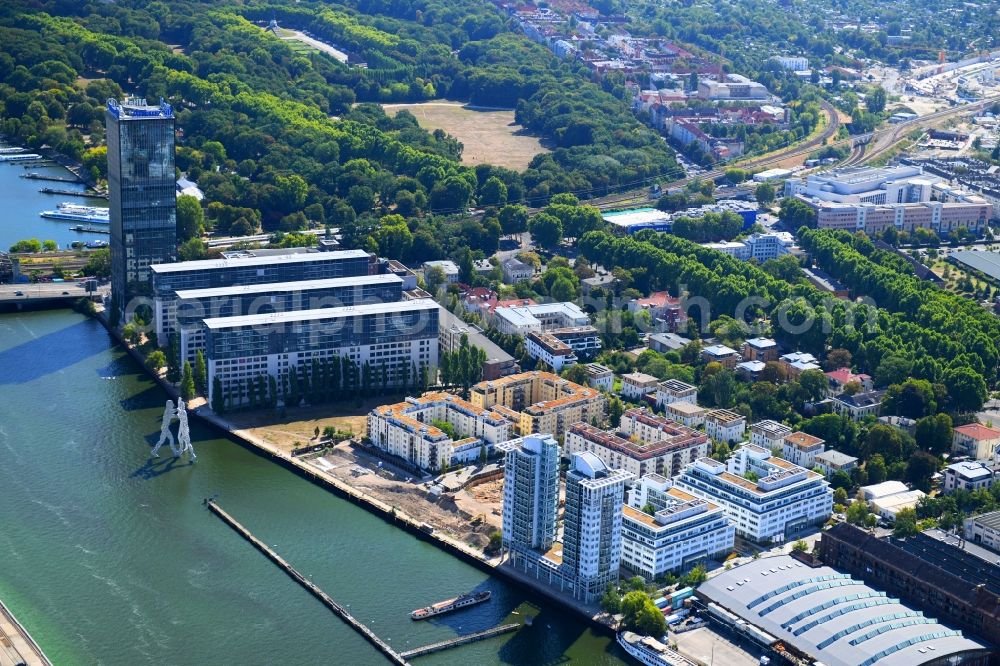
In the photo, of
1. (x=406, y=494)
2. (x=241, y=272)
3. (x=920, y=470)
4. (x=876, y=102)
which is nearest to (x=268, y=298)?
(x=241, y=272)

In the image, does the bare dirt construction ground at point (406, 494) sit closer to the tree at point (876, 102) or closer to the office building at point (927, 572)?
the office building at point (927, 572)

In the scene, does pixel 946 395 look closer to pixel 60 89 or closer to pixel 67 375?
pixel 67 375

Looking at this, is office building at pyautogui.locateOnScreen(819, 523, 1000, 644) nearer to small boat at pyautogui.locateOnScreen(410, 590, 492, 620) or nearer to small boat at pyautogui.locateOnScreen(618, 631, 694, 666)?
small boat at pyautogui.locateOnScreen(618, 631, 694, 666)

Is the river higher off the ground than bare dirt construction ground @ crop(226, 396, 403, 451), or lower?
higher

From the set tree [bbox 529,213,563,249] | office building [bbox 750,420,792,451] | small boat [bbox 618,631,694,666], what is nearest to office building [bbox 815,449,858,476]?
office building [bbox 750,420,792,451]

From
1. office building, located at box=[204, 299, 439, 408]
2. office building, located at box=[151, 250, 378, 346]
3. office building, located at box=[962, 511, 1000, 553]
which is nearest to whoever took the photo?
office building, located at box=[962, 511, 1000, 553]

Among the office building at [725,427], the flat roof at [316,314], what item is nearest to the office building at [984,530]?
the office building at [725,427]
